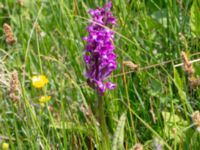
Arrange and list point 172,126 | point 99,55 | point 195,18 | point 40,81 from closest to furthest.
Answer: point 99,55, point 172,126, point 40,81, point 195,18

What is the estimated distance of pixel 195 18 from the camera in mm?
1922

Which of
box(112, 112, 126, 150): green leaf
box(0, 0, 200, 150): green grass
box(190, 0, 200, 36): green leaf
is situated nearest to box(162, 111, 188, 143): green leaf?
box(0, 0, 200, 150): green grass

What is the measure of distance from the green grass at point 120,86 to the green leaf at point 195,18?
1 centimetres

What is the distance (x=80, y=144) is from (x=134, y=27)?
2.02 ft

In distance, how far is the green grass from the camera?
5.38 ft

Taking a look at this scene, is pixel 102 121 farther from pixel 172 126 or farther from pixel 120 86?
pixel 120 86

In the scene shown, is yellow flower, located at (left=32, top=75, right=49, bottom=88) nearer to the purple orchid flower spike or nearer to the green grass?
the green grass

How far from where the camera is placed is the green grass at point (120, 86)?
164 centimetres

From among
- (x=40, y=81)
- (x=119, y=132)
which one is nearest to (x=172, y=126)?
(x=119, y=132)

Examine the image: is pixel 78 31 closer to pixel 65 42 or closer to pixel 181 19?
pixel 65 42

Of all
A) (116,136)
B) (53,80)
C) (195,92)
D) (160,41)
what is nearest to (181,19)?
(160,41)

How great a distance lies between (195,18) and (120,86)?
37 cm

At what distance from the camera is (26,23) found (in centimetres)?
246

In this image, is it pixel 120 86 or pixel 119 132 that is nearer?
pixel 119 132
